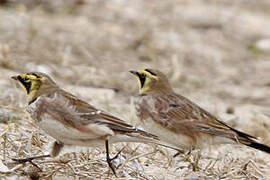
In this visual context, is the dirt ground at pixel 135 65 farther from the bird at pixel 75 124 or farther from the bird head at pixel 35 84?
the bird head at pixel 35 84

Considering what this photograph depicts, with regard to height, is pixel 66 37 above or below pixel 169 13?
below

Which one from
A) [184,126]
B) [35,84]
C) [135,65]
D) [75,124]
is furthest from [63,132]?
[135,65]

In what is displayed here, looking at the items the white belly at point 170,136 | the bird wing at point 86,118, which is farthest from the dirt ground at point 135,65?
the bird wing at point 86,118

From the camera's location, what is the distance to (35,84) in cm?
459

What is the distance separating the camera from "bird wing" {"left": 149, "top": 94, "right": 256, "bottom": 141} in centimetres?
515

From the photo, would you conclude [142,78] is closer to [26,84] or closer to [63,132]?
[26,84]

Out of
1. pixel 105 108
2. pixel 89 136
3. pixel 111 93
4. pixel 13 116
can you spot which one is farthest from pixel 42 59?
pixel 89 136

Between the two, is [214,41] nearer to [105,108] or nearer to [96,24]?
[96,24]

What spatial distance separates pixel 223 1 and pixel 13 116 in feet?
27.7

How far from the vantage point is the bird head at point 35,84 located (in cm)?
452

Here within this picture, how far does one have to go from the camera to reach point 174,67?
364 inches

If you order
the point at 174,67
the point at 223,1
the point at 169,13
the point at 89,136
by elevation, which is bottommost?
the point at 89,136

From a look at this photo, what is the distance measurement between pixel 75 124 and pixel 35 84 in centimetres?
59

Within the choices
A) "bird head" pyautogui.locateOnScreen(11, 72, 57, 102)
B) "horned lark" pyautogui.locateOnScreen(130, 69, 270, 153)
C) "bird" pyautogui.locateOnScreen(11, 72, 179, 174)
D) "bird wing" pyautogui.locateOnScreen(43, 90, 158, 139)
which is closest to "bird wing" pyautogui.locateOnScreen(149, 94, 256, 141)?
"horned lark" pyautogui.locateOnScreen(130, 69, 270, 153)
